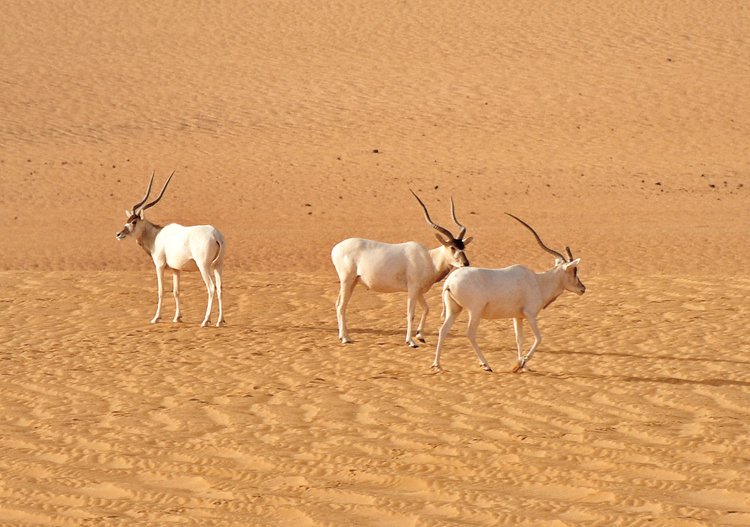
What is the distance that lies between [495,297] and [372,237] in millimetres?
10887

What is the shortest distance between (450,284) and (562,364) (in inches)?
57.6

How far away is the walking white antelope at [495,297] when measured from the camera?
10.3m

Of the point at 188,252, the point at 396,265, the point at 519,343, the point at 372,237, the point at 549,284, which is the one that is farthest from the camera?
the point at 372,237

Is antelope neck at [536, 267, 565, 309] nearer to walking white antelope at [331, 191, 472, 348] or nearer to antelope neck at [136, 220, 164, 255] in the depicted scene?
walking white antelope at [331, 191, 472, 348]

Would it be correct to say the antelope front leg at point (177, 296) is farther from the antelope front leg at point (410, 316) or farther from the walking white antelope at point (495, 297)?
the walking white antelope at point (495, 297)

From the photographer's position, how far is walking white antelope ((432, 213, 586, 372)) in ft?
33.7

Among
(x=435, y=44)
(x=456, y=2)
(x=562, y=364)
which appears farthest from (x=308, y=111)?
(x=562, y=364)

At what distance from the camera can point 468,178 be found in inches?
998

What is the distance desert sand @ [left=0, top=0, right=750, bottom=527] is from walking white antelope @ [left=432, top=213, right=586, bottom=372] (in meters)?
0.40

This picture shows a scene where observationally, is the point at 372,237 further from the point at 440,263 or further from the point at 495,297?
the point at 495,297

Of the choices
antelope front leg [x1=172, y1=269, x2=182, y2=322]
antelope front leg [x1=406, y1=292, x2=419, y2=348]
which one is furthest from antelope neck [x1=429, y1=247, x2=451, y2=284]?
antelope front leg [x1=172, y1=269, x2=182, y2=322]

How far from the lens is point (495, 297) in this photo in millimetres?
10391

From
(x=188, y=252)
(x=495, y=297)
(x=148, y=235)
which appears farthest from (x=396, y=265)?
(x=148, y=235)

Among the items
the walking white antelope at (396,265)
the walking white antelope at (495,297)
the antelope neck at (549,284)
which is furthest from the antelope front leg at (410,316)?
the antelope neck at (549,284)
